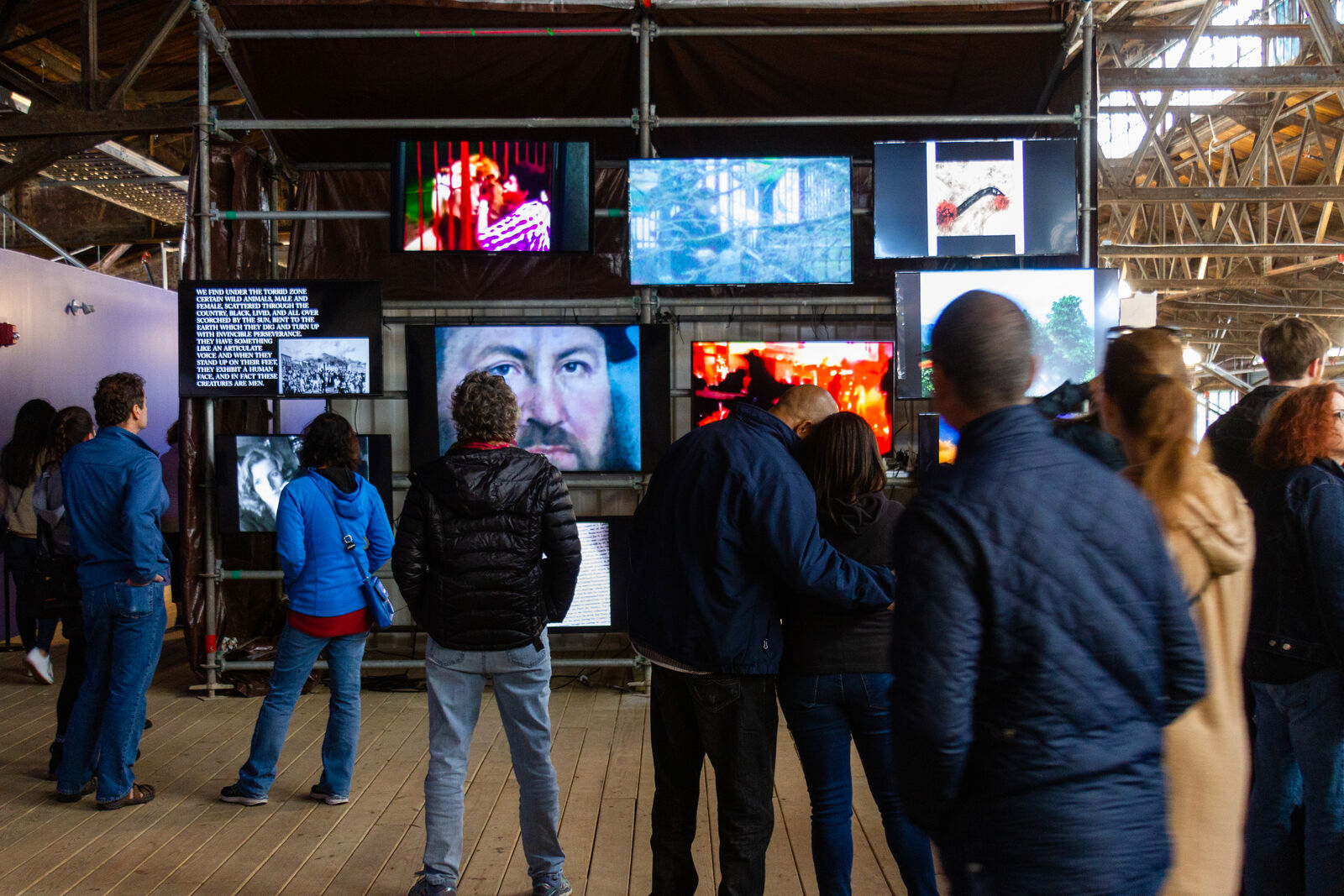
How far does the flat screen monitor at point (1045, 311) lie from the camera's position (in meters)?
6.03

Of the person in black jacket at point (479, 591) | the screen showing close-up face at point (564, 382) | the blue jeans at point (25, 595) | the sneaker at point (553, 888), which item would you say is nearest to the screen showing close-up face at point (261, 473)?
the screen showing close-up face at point (564, 382)

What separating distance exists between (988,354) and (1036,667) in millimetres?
516

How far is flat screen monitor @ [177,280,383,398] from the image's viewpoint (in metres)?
6.20

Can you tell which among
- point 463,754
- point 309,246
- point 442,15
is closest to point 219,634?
point 309,246

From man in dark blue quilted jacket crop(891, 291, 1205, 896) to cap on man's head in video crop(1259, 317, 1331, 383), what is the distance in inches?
83.0

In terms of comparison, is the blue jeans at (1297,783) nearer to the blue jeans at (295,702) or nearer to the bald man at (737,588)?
the bald man at (737,588)

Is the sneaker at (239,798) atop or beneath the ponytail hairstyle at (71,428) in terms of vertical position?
beneath

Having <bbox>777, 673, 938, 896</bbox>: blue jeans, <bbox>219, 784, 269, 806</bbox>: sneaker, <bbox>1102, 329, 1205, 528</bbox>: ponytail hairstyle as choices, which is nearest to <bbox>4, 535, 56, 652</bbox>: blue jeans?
<bbox>219, 784, 269, 806</bbox>: sneaker

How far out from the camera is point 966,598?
60.3 inches

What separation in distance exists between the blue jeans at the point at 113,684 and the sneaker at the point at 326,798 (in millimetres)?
813

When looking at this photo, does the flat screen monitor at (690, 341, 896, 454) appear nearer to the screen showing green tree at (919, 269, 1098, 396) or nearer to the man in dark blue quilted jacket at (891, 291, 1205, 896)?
the screen showing green tree at (919, 269, 1098, 396)

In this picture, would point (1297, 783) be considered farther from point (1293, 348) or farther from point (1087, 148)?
point (1087, 148)

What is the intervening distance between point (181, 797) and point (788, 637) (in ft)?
10.7

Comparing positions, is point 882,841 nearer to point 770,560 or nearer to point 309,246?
point 770,560
